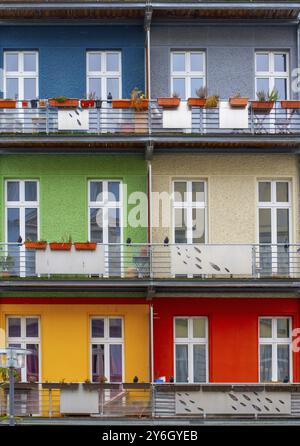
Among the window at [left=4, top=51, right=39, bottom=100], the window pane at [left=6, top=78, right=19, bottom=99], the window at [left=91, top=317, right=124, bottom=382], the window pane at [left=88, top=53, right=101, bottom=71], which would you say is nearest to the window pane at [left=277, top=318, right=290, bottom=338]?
the window at [left=91, top=317, right=124, bottom=382]

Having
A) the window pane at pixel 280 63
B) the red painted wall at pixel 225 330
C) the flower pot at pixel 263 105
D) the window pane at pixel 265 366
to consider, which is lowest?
the window pane at pixel 265 366

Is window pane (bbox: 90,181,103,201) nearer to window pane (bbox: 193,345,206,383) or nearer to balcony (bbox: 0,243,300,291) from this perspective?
balcony (bbox: 0,243,300,291)

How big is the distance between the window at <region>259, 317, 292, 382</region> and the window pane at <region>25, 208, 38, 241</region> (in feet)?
17.0

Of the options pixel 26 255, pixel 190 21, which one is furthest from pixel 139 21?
pixel 26 255

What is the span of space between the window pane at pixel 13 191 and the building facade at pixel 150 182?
2cm

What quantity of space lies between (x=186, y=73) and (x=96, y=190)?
3224mm

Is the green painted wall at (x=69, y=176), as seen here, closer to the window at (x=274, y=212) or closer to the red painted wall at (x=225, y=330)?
the red painted wall at (x=225, y=330)

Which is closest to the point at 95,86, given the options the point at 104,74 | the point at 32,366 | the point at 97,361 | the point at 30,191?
the point at 104,74

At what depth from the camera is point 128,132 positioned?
56.7 ft

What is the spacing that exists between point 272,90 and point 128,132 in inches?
131

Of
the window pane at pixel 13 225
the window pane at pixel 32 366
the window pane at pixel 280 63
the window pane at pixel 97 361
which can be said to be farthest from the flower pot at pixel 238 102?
the window pane at pixel 32 366

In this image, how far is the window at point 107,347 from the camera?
1752 centimetres

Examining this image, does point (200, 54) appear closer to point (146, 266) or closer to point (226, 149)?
point (226, 149)
